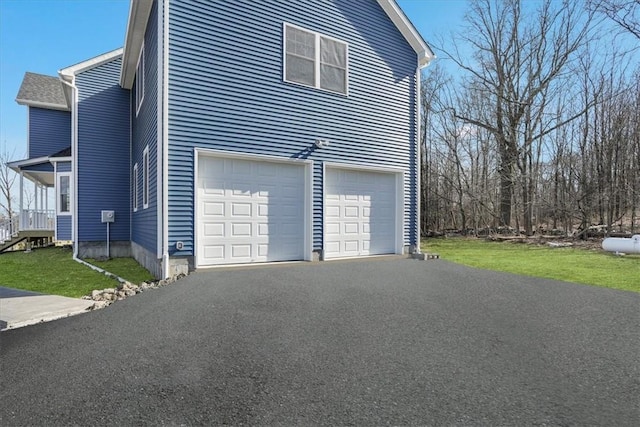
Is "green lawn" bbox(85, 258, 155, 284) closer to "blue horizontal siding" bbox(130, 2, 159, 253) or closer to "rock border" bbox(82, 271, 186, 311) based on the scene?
"blue horizontal siding" bbox(130, 2, 159, 253)

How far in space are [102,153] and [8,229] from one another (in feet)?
20.1

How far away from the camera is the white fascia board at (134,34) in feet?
26.0

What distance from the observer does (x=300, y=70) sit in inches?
326

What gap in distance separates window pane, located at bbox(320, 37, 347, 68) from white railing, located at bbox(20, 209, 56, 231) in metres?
11.6

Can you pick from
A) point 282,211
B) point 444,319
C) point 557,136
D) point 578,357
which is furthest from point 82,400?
point 557,136

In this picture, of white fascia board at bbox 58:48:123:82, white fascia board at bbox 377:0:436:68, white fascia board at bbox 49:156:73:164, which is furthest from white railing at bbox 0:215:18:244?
white fascia board at bbox 377:0:436:68

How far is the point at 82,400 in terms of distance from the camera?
2.50m

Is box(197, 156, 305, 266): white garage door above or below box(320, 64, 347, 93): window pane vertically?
below

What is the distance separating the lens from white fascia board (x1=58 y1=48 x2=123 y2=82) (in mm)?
11022

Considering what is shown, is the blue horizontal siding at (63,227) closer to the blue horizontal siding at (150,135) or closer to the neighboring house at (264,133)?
the neighboring house at (264,133)

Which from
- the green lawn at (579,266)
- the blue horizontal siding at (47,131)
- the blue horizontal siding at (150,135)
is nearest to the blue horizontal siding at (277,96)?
the blue horizontal siding at (150,135)

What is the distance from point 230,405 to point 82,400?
3.27ft

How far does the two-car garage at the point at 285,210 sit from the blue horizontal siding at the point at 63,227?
850cm

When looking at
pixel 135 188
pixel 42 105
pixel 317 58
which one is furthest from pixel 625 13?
pixel 42 105
